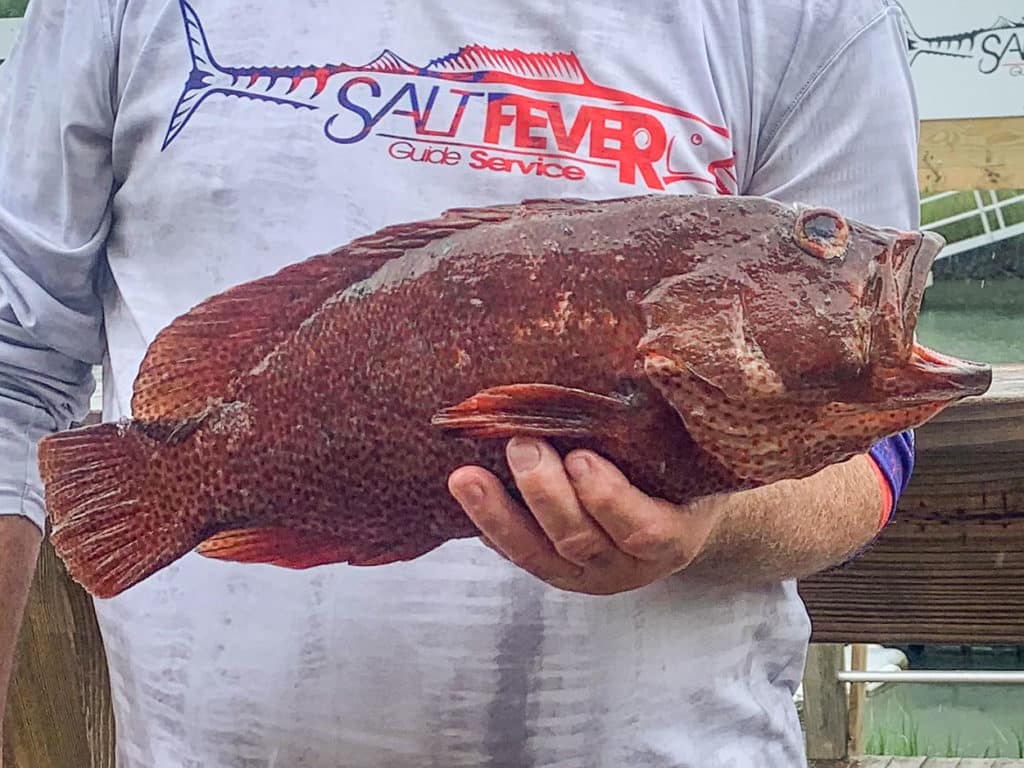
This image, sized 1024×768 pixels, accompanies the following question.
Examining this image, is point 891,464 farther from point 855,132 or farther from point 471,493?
point 471,493

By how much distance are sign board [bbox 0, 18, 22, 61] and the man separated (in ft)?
4.98

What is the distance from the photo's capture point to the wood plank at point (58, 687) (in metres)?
1.72

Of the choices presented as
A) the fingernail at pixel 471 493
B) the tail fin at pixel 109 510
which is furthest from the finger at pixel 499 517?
the tail fin at pixel 109 510

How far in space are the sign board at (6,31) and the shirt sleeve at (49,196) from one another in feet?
4.78

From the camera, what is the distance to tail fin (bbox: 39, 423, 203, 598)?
96cm

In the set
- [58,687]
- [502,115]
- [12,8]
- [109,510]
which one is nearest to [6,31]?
[12,8]

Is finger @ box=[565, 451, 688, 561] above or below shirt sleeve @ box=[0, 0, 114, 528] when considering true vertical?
below

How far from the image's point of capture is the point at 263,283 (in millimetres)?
949

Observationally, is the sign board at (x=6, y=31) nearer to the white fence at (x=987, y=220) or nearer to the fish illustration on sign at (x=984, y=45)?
the fish illustration on sign at (x=984, y=45)

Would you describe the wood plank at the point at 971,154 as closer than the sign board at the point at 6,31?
Yes

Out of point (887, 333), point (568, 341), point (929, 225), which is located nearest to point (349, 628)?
point (568, 341)

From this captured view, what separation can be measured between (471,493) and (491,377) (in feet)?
0.28

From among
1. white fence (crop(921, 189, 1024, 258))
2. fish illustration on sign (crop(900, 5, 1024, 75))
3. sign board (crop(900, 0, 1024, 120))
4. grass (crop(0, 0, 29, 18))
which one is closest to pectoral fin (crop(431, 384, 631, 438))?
sign board (crop(900, 0, 1024, 120))

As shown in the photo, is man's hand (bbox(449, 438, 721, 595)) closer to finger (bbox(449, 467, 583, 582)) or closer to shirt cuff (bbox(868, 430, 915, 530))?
finger (bbox(449, 467, 583, 582))
